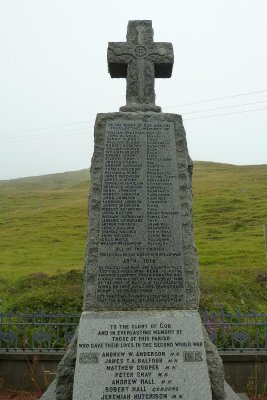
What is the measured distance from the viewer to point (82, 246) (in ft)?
86.6

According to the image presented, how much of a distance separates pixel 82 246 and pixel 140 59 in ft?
67.2

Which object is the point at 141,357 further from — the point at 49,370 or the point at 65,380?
the point at 49,370

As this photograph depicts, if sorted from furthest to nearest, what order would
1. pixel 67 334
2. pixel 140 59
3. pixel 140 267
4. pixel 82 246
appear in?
pixel 82 246
pixel 67 334
pixel 140 59
pixel 140 267

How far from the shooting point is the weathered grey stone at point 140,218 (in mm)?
5316

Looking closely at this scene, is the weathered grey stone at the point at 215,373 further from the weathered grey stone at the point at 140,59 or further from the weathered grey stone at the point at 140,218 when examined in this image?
the weathered grey stone at the point at 140,59

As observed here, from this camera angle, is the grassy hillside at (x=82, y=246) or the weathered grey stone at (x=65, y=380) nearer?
the weathered grey stone at (x=65, y=380)

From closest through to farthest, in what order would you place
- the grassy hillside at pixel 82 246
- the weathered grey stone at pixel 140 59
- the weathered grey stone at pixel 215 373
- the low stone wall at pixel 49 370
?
the weathered grey stone at pixel 215 373 → the weathered grey stone at pixel 140 59 → the low stone wall at pixel 49 370 → the grassy hillside at pixel 82 246

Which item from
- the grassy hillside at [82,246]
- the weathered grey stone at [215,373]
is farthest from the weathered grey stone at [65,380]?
the grassy hillside at [82,246]

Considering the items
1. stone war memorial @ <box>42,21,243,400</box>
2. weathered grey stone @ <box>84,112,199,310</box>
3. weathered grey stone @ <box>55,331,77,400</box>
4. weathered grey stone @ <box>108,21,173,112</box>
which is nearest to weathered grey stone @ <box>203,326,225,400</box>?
stone war memorial @ <box>42,21,243,400</box>

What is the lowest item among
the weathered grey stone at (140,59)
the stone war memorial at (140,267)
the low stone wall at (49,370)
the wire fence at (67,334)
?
the low stone wall at (49,370)

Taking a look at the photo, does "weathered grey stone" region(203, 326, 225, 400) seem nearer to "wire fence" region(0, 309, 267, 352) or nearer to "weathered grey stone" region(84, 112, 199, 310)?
"weathered grey stone" region(84, 112, 199, 310)

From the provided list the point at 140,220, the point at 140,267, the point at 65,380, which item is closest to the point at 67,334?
the point at 65,380

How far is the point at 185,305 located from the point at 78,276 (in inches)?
331

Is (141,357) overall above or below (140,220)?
below
